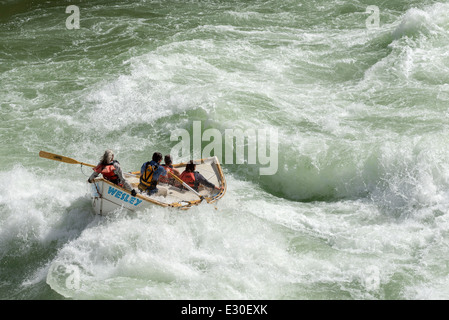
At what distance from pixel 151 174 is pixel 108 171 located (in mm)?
778

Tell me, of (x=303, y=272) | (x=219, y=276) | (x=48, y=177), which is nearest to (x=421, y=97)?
(x=303, y=272)

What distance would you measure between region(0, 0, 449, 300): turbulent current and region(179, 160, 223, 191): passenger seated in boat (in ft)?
1.62

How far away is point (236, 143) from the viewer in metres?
13.0

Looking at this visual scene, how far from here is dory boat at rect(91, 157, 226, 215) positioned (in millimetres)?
9867

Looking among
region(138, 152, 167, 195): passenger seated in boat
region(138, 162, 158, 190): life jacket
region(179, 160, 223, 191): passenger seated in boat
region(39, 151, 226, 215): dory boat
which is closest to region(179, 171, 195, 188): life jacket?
region(179, 160, 223, 191): passenger seated in boat

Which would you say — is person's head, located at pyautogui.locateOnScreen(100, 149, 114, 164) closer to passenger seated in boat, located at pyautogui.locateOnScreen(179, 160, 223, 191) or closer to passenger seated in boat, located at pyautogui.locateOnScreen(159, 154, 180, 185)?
passenger seated in boat, located at pyautogui.locateOnScreen(159, 154, 180, 185)

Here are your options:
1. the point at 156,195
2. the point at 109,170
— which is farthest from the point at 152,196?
the point at 109,170

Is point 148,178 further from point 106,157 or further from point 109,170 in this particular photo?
point 106,157

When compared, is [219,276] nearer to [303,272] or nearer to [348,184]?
[303,272]

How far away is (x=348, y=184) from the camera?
11.8m

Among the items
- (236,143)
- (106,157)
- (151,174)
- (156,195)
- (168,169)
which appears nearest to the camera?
(106,157)

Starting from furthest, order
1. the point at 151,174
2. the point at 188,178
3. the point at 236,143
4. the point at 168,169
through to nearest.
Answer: the point at 236,143 → the point at 188,178 → the point at 168,169 → the point at 151,174

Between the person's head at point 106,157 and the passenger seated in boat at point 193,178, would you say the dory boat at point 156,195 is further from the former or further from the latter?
the person's head at point 106,157
